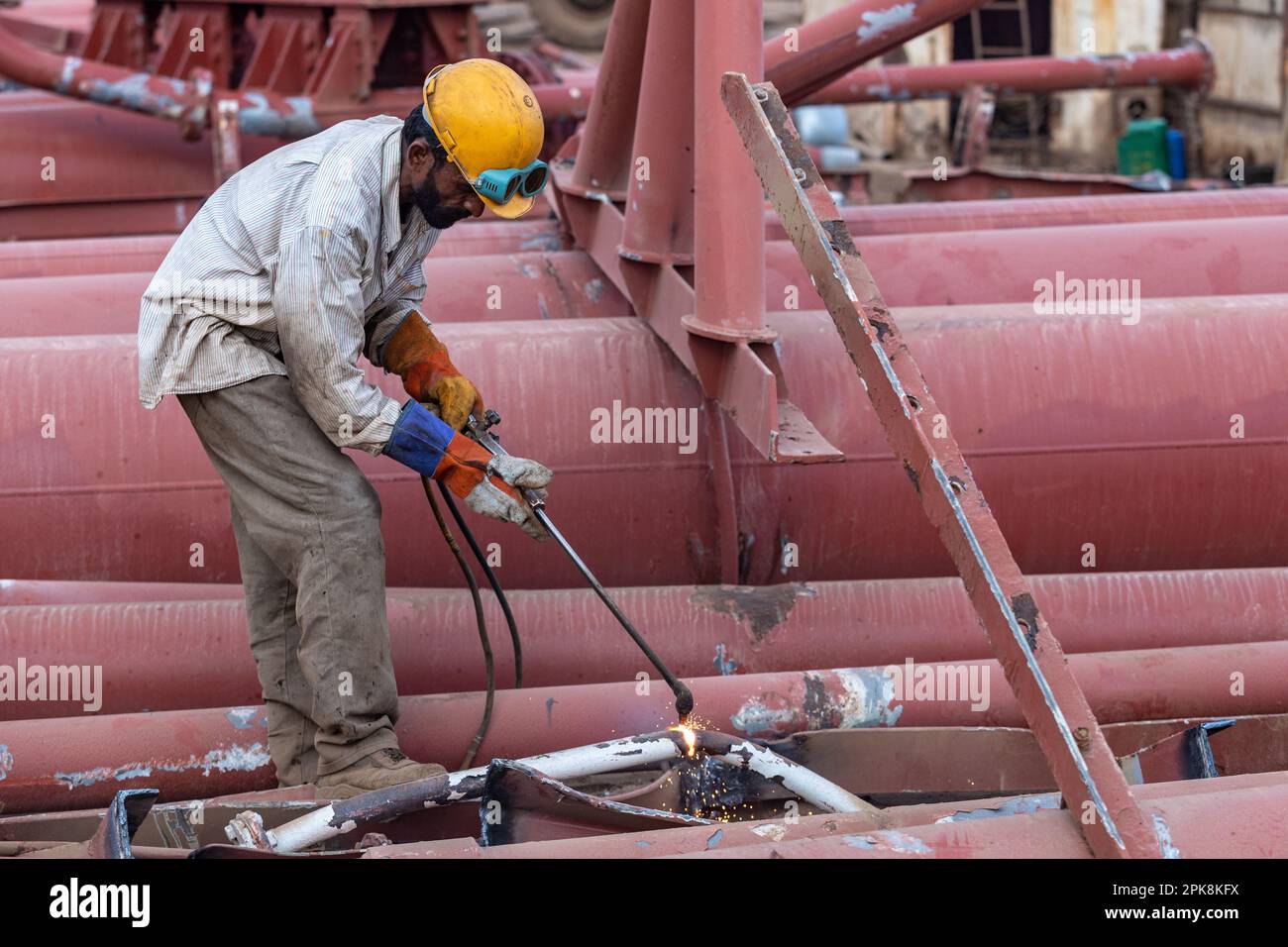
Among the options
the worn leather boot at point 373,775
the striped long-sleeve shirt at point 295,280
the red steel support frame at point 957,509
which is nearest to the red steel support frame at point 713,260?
the red steel support frame at point 957,509

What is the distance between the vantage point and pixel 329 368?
118 inches

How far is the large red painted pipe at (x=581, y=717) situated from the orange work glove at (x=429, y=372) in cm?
67

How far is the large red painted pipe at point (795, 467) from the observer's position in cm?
404

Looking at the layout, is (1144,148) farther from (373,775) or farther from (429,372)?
(373,775)

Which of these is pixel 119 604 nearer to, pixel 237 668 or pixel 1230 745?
pixel 237 668

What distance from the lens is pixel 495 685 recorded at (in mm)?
3707

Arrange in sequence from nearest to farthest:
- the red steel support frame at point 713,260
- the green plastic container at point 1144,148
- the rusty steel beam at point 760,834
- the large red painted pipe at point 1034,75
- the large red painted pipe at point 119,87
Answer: the rusty steel beam at point 760,834 < the red steel support frame at point 713,260 < the large red painted pipe at point 119,87 < the large red painted pipe at point 1034,75 < the green plastic container at point 1144,148

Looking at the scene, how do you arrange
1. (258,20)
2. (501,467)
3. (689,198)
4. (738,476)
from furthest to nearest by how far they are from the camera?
(258,20), (689,198), (738,476), (501,467)

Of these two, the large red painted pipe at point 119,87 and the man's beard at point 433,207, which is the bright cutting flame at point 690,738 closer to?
the man's beard at point 433,207

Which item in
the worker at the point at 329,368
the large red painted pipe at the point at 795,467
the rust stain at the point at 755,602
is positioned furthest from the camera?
the large red painted pipe at the point at 795,467

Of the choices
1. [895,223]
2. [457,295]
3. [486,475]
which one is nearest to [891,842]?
[486,475]

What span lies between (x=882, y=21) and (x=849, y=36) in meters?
0.12
